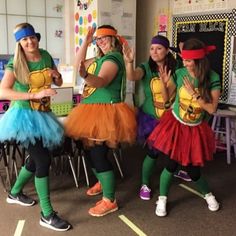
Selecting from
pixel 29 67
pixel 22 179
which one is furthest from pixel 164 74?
pixel 22 179

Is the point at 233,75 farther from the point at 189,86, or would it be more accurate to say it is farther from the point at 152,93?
the point at 189,86

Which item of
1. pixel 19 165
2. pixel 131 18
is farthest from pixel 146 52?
pixel 19 165

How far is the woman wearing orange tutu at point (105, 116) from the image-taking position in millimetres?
2586

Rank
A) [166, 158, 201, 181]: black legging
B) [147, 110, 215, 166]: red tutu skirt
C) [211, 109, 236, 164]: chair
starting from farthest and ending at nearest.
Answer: [211, 109, 236, 164]: chair → [166, 158, 201, 181]: black legging → [147, 110, 215, 166]: red tutu skirt

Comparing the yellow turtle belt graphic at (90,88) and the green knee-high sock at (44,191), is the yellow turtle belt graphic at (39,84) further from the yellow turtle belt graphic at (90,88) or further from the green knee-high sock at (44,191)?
the green knee-high sock at (44,191)

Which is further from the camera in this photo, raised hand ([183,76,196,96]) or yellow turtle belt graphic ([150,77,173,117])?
yellow turtle belt graphic ([150,77,173,117])

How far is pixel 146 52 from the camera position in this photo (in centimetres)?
548

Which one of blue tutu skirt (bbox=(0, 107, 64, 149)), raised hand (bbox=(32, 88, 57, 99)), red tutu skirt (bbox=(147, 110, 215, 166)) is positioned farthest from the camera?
red tutu skirt (bbox=(147, 110, 215, 166))

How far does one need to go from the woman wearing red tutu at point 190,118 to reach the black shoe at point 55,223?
2.36ft

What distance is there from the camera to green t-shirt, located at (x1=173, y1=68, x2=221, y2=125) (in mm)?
2514

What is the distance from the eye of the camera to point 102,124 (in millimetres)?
2594

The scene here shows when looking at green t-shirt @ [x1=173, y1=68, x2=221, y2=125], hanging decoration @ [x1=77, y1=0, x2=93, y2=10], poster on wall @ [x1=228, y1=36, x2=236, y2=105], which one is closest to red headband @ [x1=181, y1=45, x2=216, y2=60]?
green t-shirt @ [x1=173, y1=68, x2=221, y2=125]

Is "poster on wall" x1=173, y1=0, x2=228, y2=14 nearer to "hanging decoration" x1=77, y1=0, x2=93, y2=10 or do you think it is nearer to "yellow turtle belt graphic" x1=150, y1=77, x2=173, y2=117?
"hanging decoration" x1=77, y1=0, x2=93, y2=10

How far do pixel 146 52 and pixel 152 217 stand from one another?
3326 mm
